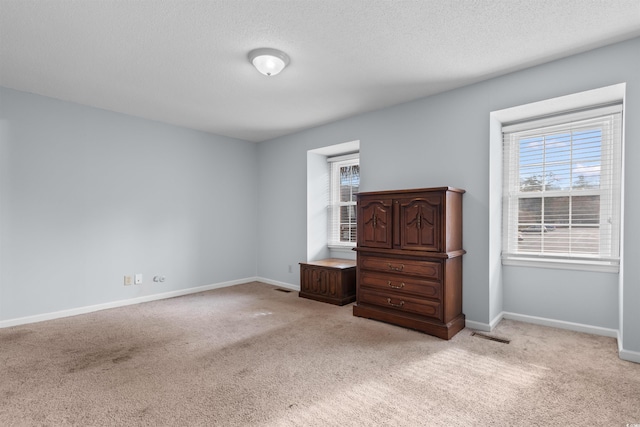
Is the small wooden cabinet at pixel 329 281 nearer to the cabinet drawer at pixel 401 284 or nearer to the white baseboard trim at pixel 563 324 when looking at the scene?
the cabinet drawer at pixel 401 284

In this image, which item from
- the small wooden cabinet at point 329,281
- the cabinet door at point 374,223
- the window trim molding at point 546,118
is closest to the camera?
the window trim molding at point 546,118

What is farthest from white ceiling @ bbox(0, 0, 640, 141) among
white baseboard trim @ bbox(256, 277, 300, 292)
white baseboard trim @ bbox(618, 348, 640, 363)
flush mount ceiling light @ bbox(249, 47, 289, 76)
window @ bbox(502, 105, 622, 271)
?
white baseboard trim @ bbox(256, 277, 300, 292)

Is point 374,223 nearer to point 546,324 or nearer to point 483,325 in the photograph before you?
point 483,325

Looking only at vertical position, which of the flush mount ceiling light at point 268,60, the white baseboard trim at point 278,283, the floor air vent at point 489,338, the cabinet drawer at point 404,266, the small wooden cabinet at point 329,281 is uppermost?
the flush mount ceiling light at point 268,60

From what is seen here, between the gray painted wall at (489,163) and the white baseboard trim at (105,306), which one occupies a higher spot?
the gray painted wall at (489,163)

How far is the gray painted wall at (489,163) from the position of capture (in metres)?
2.54

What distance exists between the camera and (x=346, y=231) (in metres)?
5.21

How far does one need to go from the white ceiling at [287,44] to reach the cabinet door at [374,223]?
1.25 metres

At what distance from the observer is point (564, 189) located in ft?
10.9

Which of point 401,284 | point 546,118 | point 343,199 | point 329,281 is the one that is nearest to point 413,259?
point 401,284

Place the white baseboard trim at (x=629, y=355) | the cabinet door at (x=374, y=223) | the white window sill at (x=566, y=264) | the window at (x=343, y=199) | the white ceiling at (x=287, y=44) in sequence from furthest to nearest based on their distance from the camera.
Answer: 1. the window at (x=343, y=199)
2. the cabinet door at (x=374, y=223)
3. the white window sill at (x=566, y=264)
4. the white baseboard trim at (x=629, y=355)
5. the white ceiling at (x=287, y=44)

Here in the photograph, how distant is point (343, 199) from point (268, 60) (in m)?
2.85

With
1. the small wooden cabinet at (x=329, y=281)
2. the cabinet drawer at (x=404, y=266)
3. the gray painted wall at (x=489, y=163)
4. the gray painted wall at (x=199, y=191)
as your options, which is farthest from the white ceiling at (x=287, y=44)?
the small wooden cabinet at (x=329, y=281)

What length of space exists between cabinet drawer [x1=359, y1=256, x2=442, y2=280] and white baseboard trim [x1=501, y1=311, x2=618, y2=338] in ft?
3.82
